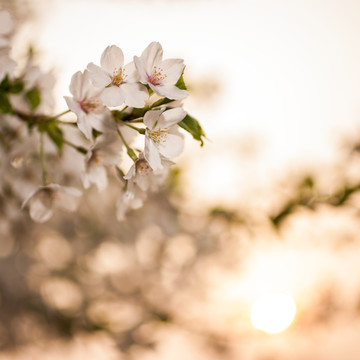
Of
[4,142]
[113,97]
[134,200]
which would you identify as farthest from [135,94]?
[4,142]

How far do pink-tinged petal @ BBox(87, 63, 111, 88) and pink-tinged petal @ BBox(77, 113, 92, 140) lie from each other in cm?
5

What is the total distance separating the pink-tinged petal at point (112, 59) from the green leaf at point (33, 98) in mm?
218

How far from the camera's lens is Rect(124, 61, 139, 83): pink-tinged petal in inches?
18.9

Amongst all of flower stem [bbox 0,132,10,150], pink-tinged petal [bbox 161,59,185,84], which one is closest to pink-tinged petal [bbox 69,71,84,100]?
pink-tinged petal [bbox 161,59,185,84]

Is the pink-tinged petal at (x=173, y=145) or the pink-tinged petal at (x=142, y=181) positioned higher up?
the pink-tinged petal at (x=173, y=145)

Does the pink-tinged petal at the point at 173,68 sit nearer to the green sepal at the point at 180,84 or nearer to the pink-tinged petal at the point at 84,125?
the green sepal at the point at 180,84

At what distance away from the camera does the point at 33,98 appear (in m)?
0.64

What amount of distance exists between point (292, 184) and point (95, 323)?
0.94 meters

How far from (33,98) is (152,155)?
0.96 feet

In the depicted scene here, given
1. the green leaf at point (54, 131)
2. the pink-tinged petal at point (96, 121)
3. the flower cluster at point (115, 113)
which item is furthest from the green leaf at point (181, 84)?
the green leaf at point (54, 131)

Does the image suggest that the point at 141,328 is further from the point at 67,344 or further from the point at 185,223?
the point at 185,223

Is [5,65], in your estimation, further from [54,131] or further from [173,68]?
[173,68]

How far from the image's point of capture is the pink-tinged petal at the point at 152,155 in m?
0.45

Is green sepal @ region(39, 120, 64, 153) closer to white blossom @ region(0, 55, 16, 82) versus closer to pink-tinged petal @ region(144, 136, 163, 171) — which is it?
white blossom @ region(0, 55, 16, 82)
